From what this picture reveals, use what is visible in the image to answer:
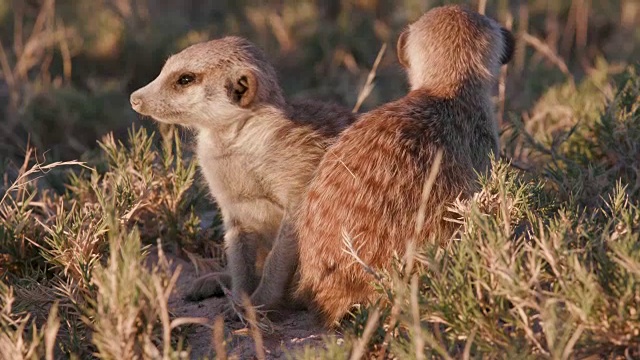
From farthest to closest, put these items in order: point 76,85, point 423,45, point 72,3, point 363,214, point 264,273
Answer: point 72,3 < point 76,85 < point 423,45 < point 264,273 < point 363,214

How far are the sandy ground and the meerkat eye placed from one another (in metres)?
0.93

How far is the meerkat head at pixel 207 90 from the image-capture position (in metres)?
4.44

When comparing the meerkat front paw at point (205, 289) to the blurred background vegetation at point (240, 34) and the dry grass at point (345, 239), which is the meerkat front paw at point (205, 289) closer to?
the dry grass at point (345, 239)

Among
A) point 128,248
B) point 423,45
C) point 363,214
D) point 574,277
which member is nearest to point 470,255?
point 574,277

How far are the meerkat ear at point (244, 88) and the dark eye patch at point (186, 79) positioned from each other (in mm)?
189

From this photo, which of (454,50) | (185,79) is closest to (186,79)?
(185,79)

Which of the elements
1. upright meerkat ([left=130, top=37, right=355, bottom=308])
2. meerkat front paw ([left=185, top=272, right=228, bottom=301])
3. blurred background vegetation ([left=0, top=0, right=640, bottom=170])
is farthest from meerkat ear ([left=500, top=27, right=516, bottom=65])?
meerkat front paw ([left=185, top=272, right=228, bottom=301])

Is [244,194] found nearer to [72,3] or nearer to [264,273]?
[264,273]

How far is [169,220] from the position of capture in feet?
15.8

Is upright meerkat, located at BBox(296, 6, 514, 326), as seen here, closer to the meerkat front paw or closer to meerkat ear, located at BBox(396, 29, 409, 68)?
meerkat ear, located at BBox(396, 29, 409, 68)

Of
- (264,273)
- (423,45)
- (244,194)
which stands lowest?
(264,273)

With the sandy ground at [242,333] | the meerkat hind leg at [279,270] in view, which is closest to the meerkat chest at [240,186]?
the meerkat hind leg at [279,270]

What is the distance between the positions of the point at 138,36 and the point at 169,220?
13.4 feet

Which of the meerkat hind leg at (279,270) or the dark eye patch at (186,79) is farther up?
the dark eye patch at (186,79)
